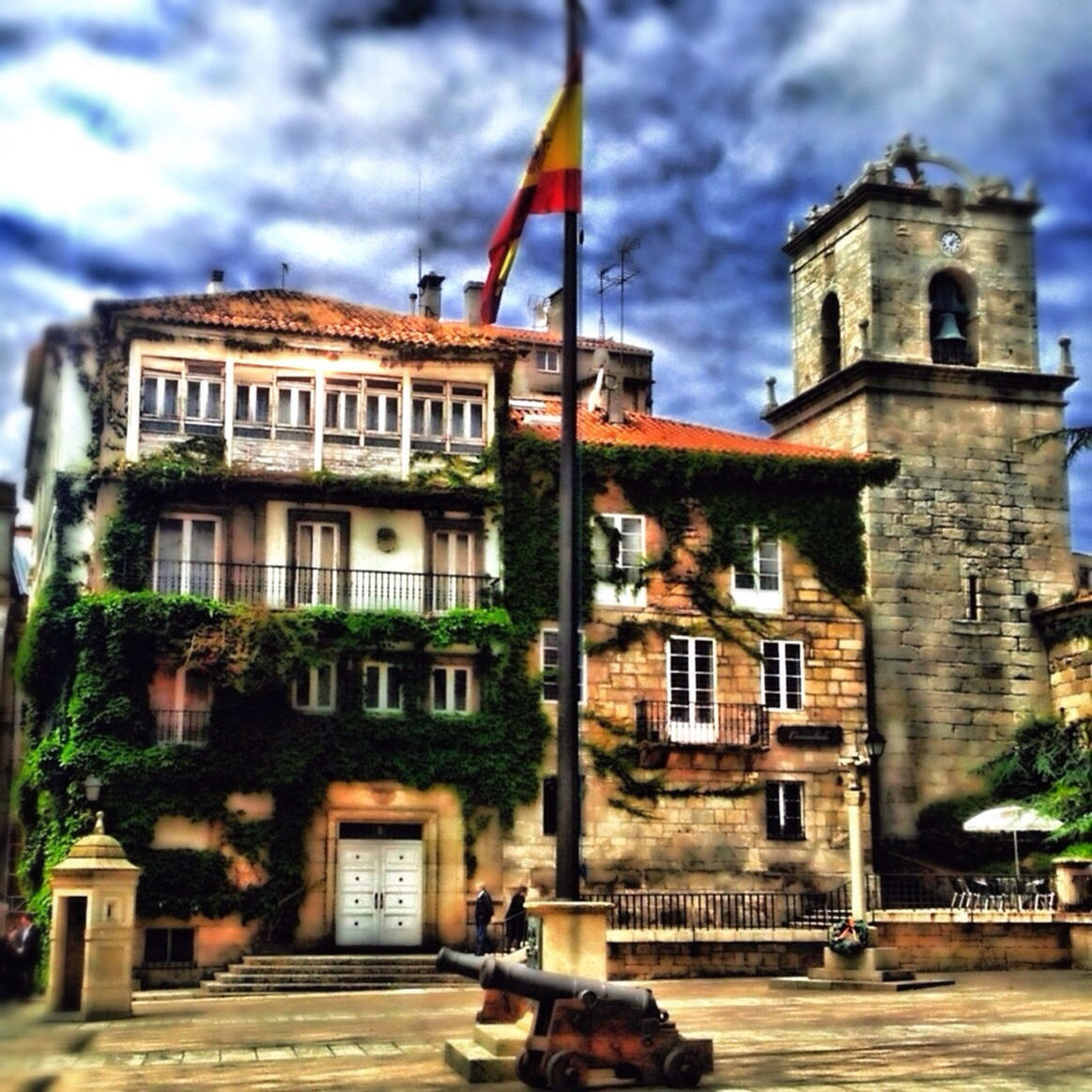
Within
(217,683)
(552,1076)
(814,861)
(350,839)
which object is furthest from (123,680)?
(552,1076)

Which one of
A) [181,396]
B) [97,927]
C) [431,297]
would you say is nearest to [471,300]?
[431,297]

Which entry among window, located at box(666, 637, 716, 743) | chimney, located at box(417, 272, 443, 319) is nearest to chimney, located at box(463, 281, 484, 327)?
chimney, located at box(417, 272, 443, 319)

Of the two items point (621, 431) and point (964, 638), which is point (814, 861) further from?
point (621, 431)

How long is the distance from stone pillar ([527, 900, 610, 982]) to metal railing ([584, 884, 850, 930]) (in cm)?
1550

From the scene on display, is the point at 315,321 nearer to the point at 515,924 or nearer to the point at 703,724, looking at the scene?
the point at 703,724

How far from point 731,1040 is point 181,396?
18.7 m

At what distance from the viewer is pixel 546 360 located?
174 ft

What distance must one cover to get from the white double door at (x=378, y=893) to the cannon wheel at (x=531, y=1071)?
60.2 ft

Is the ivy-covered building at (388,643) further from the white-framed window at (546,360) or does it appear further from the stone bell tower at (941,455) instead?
the white-framed window at (546,360)

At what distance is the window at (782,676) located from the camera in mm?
32625

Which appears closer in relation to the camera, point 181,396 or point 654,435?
point 181,396

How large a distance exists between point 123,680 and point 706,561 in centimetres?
1158

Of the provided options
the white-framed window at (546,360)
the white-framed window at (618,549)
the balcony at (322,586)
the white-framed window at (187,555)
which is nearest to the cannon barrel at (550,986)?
the balcony at (322,586)

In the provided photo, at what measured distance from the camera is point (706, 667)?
32438mm
